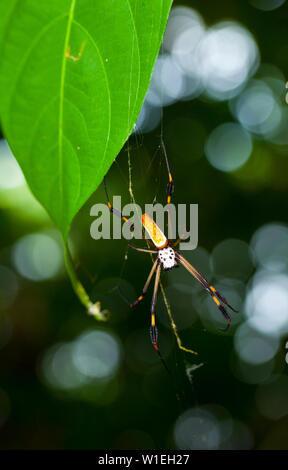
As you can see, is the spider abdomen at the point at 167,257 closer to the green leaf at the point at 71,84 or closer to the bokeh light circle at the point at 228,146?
the green leaf at the point at 71,84

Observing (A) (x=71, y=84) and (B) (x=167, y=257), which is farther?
(B) (x=167, y=257)

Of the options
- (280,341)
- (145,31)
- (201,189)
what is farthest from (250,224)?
(145,31)

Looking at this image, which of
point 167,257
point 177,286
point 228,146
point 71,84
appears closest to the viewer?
point 71,84

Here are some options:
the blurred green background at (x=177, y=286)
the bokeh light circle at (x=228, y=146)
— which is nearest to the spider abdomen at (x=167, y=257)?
the blurred green background at (x=177, y=286)

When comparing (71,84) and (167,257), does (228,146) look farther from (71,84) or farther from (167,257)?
(71,84)

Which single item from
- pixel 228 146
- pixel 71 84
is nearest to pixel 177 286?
pixel 228 146
